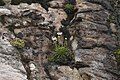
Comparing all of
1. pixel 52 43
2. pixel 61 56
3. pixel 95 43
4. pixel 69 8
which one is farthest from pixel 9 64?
pixel 69 8

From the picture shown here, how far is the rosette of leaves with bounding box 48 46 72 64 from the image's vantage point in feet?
66.3

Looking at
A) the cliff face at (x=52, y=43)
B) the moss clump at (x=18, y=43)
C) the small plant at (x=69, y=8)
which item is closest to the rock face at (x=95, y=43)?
the cliff face at (x=52, y=43)

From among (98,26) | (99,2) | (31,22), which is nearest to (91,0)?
(99,2)

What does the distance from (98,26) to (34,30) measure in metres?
4.67

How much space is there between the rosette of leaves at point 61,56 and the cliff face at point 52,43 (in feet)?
0.94

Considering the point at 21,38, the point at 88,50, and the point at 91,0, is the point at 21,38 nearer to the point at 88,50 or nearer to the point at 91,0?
the point at 88,50

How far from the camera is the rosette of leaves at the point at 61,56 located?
20217 mm

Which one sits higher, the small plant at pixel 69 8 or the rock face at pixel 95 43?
the small plant at pixel 69 8

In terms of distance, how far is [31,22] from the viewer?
23.3 meters

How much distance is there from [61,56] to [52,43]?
2.01 m

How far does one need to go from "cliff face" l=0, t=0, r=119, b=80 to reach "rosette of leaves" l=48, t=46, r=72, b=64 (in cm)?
29

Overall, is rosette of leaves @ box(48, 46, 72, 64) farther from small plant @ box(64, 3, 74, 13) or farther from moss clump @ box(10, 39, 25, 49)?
small plant @ box(64, 3, 74, 13)

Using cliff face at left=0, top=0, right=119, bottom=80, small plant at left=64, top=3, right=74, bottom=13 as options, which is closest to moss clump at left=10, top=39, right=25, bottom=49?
cliff face at left=0, top=0, right=119, bottom=80

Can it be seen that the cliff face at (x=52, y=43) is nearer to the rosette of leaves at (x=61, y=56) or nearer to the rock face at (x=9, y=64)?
the rock face at (x=9, y=64)
